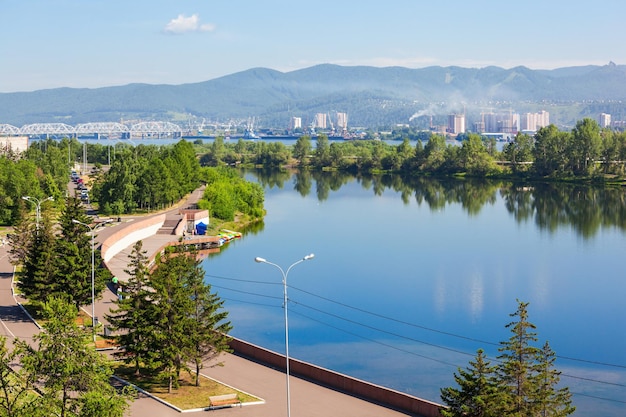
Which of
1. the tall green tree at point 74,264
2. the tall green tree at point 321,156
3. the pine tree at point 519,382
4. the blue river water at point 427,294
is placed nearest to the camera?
the pine tree at point 519,382

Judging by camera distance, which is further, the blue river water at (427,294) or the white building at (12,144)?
the white building at (12,144)

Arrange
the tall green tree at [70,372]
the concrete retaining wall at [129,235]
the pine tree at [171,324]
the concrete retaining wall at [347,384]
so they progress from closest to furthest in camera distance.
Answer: the tall green tree at [70,372]
the concrete retaining wall at [347,384]
the pine tree at [171,324]
the concrete retaining wall at [129,235]

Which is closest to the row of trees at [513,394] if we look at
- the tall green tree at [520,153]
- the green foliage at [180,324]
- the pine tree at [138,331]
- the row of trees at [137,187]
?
the green foliage at [180,324]

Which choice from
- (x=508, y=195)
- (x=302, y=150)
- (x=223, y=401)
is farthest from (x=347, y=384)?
(x=302, y=150)

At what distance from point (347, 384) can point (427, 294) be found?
49.0ft

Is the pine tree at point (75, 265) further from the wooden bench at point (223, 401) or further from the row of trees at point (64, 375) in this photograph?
the row of trees at point (64, 375)

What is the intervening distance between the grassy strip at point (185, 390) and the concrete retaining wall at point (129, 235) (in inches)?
539

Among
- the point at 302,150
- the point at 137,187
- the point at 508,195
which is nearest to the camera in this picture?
the point at 137,187

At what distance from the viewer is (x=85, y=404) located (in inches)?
536

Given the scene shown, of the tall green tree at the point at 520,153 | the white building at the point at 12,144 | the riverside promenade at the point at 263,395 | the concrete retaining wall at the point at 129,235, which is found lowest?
the riverside promenade at the point at 263,395

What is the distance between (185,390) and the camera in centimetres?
1970

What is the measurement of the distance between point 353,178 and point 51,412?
83236 mm

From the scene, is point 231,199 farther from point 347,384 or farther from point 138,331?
point 347,384

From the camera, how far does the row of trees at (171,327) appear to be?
19.8 meters
